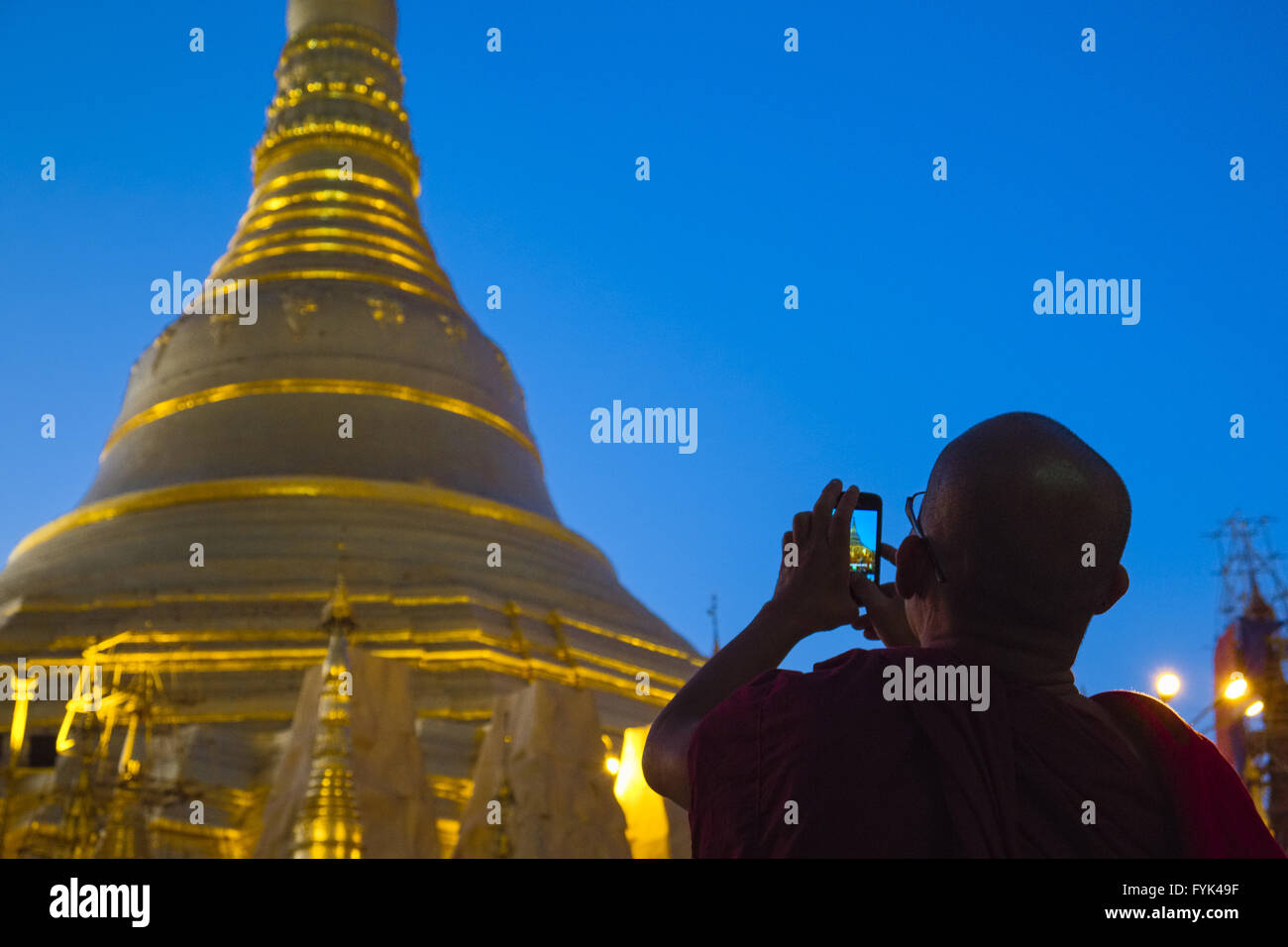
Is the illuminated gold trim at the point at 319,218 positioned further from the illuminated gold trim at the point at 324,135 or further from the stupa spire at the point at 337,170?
the illuminated gold trim at the point at 324,135

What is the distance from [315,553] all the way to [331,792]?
25.5 feet

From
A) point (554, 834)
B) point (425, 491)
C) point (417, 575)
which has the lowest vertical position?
point (554, 834)

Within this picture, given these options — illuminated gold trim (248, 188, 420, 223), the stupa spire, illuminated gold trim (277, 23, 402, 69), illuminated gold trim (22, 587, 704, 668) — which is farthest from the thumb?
illuminated gold trim (277, 23, 402, 69)

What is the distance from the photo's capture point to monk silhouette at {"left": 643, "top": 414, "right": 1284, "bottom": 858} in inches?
93.9

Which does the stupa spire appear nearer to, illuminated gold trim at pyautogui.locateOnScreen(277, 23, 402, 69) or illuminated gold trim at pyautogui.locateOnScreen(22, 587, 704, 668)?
illuminated gold trim at pyautogui.locateOnScreen(277, 23, 402, 69)

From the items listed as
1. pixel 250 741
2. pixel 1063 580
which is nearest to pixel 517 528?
pixel 250 741

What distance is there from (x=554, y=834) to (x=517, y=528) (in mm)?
8288

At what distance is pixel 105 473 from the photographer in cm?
2530

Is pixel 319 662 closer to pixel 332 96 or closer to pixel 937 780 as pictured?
pixel 332 96

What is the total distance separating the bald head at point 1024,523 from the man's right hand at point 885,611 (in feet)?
0.97

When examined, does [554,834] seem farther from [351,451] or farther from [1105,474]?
[1105,474]

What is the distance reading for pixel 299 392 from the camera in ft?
80.5

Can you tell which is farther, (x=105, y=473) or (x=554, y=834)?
(x=105, y=473)

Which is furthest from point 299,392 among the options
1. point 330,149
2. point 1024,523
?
point 1024,523
